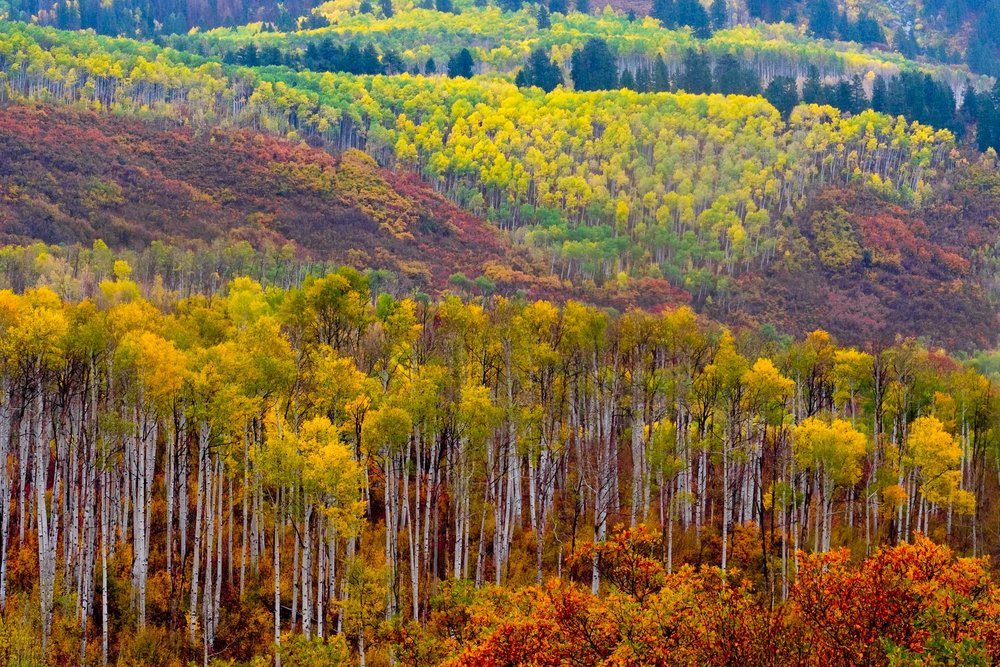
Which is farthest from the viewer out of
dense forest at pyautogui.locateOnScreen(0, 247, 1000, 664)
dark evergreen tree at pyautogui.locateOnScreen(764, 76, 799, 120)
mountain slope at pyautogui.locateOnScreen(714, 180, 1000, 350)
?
dark evergreen tree at pyautogui.locateOnScreen(764, 76, 799, 120)

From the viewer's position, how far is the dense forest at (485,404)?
1314 inches

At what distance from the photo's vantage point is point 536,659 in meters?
23.5

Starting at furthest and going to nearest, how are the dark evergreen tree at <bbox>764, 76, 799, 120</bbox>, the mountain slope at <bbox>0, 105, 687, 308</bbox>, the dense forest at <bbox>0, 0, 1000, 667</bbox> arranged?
the dark evergreen tree at <bbox>764, 76, 799, 120</bbox> < the mountain slope at <bbox>0, 105, 687, 308</bbox> < the dense forest at <bbox>0, 0, 1000, 667</bbox>

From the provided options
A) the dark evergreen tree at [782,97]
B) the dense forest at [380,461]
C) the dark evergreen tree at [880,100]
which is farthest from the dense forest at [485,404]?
the dark evergreen tree at [880,100]

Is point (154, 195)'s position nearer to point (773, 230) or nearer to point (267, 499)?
point (773, 230)

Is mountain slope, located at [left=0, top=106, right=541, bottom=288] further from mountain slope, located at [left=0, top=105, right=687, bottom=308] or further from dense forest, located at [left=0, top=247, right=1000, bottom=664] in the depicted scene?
dense forest, located at [left=0, top=247, right=1000, bottom=664]

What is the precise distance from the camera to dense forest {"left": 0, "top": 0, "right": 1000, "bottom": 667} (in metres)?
33.4

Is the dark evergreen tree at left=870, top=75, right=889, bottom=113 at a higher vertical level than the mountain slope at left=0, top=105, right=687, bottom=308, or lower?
higher

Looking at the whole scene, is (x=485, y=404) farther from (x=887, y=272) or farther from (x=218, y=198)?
(x=887, y=272)

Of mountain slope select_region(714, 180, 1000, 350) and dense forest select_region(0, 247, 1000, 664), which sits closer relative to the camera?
dense forest select_region(0, 247, 1000, 664)

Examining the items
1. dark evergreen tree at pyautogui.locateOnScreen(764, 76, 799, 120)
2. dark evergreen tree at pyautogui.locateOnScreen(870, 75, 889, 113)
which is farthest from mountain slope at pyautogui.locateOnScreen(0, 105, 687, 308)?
dark evergreen tree at pyautogui.locateOnScreen(870, 75, 889, 113)

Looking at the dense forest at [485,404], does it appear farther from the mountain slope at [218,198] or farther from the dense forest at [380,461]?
the mountain slope at [218,198]

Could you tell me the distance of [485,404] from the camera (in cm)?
4497

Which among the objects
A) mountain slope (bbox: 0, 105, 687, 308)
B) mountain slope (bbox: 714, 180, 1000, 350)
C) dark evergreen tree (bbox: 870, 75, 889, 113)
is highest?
dark evergreen tree (bbox: 870, 75, 889, 113)
